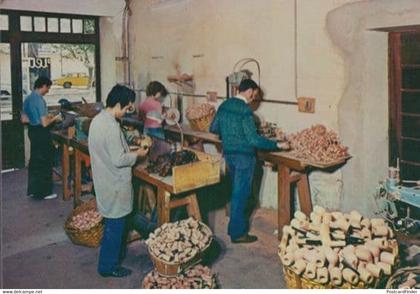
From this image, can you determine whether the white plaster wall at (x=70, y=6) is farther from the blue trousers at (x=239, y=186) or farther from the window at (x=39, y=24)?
the blue trousers at (x=239, y=186)

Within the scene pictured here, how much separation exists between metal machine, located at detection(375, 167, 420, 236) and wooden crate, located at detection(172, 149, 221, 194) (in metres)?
1.48

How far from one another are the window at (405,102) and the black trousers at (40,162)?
13.4 ft

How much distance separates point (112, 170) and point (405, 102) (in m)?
2.73

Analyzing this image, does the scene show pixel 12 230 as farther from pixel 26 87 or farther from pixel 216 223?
pixel 26 87

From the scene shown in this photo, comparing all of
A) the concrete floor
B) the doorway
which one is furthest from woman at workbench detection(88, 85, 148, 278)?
the doorway

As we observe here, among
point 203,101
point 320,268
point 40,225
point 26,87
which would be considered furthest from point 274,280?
point 26,87

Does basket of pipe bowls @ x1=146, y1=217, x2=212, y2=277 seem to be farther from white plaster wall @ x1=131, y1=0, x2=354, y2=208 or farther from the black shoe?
white plaster wall @ x1=131, y1=0, x2=354, y2=208

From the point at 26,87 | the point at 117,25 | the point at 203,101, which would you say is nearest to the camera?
the point at 203,101

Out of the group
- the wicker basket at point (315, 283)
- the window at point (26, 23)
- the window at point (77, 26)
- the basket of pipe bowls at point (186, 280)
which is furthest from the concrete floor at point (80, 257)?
the window at point (77, 26)

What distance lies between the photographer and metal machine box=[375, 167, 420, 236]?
3540mm

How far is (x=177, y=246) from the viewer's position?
336cm

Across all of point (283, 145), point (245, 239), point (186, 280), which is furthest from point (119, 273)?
point (283, 145)

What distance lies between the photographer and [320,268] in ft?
9.07

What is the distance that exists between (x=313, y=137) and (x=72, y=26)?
5364 millimetres
